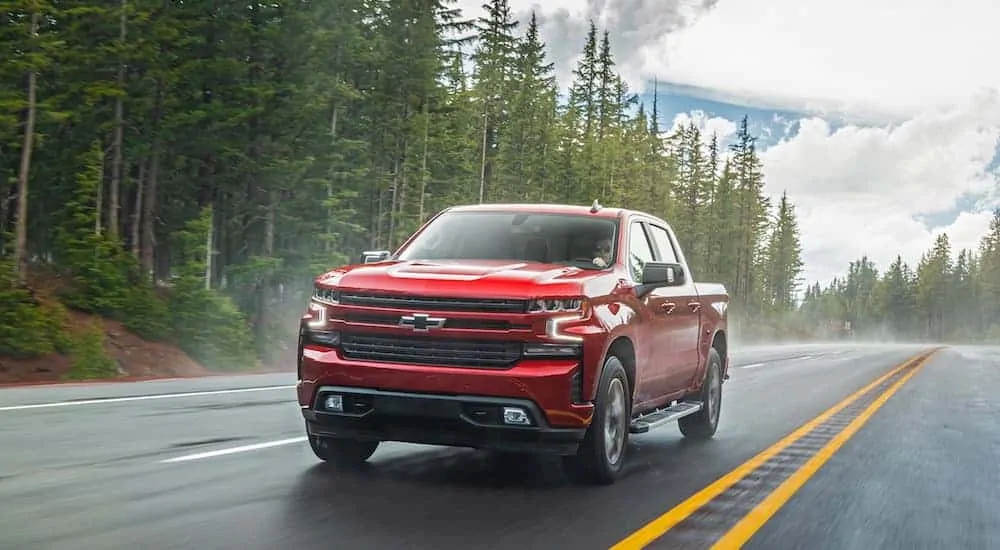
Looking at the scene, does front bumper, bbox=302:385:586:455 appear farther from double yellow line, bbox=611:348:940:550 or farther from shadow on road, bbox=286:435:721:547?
double yellow line, bbox=611:348:940:550

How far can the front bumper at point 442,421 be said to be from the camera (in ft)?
21.3

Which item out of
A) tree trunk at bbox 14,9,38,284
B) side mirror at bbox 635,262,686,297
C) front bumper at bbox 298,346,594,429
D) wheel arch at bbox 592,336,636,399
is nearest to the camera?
front bumper at bbox 298,346,594,429

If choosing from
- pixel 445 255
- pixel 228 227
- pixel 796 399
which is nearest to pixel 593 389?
pixel 445 255

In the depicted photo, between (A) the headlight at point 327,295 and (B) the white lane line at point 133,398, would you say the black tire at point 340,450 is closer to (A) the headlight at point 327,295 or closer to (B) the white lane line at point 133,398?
(A) the headlight at point 327,295

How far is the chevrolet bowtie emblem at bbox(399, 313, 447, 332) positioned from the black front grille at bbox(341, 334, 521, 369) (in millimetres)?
73

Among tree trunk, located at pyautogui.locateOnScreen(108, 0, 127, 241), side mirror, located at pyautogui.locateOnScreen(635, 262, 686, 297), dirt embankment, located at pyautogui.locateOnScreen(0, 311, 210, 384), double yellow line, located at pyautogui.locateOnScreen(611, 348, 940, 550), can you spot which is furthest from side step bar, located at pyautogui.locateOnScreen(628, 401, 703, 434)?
tree trunk, located at pyautogui.locateOnScreen(108, 0, 127, 241)

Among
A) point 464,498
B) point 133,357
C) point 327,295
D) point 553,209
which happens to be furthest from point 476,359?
point 133,357

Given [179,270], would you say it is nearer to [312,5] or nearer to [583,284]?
[312,5]

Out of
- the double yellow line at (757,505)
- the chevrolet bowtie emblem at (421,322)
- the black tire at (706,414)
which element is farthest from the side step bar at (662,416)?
the chevrolet bowtie emblem at (421,322)

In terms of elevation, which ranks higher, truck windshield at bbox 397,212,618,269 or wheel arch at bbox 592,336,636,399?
truck windshield at bbox 397,212,618,269

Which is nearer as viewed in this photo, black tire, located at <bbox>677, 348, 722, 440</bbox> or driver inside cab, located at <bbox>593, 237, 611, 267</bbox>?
driver inside cab, located at <bbox>593, 237, 611, 267</bbox>

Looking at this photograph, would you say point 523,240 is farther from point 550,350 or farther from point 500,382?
point 500,382

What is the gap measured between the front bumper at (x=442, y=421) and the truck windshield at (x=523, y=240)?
1675 mm

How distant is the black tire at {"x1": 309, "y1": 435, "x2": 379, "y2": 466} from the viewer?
7457 mm
